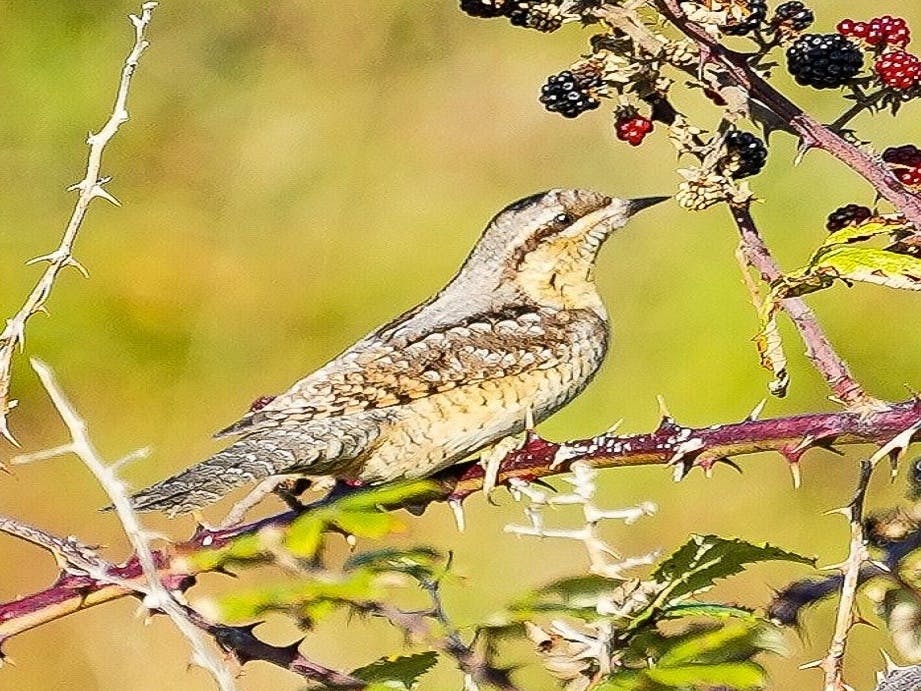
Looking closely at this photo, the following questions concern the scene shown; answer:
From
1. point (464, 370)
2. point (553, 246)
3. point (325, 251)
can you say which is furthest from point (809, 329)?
point (325, 251)

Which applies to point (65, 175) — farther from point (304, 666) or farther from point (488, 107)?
point (304, 666)

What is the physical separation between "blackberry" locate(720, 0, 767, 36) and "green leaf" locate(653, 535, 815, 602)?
1.80ft

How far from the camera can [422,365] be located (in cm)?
265

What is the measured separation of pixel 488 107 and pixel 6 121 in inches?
66.5

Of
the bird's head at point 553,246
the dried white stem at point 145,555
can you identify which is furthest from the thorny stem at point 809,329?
the bird's head at point 553,246

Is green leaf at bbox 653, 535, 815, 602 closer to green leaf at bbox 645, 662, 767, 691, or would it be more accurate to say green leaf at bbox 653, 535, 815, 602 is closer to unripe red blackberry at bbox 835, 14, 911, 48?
green leaf at bbox 645, 662, 767, 691

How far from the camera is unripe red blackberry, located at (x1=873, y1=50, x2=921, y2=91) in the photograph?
1545 millimetres

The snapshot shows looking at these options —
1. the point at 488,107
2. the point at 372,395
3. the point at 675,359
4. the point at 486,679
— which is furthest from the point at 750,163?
the point at 488,107

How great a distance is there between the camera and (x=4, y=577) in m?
4.52

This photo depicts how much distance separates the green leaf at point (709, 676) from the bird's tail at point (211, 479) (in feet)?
Result: 2.54

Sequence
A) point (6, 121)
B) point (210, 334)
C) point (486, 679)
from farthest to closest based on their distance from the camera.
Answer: point (6, 121) → point (210, 334) → point (486, 679)

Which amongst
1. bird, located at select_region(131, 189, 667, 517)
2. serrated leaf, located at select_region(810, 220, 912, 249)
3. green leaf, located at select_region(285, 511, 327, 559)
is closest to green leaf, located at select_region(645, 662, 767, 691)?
green leaf, located at select_region(285, 511, 327, 559)

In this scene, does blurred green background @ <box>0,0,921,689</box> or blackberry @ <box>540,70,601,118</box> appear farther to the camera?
blurred green background @ <box>0,0,921,689</box>

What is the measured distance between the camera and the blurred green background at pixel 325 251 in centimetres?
437
